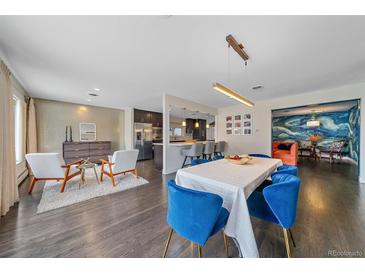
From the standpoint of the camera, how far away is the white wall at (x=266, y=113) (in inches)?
133

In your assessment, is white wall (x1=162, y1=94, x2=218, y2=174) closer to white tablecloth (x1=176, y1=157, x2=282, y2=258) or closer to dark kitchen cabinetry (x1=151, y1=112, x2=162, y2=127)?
dark kitchen cabinetry (x1=151, y1=112, x2=162, y2=127)

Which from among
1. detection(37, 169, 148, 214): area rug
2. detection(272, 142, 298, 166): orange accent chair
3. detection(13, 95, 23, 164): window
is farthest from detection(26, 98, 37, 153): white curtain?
detection(272, 142, 298, 166): orange accent chair

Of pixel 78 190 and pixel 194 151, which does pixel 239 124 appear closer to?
pixel 194 151

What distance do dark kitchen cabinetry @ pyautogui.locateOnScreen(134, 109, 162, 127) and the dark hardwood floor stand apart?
171 inches

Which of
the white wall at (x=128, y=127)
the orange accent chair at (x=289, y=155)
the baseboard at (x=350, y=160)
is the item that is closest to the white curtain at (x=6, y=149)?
the white wall at (x=128, y=127)

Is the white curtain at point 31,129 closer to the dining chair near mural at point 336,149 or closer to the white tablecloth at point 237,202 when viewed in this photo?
the white tablecloth at point 237,202

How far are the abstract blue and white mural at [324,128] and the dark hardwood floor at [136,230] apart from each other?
5.52m

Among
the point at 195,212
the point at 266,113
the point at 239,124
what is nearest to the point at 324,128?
the point at 266,113

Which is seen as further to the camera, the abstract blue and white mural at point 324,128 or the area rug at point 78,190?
the abstract blue and white mural at point 324,128

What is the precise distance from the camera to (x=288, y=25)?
153 centimetres

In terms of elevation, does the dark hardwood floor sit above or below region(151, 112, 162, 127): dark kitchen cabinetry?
below

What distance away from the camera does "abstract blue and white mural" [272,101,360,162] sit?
6035mm
